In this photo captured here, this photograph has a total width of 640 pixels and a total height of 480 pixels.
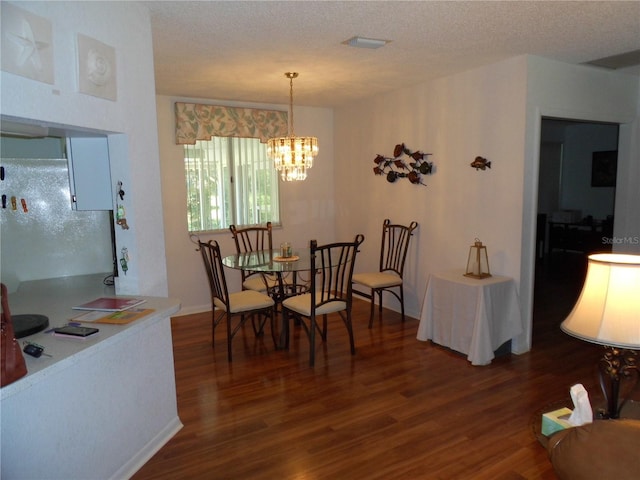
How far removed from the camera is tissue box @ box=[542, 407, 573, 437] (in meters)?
2.05

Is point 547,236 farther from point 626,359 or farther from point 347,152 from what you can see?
point 626,359

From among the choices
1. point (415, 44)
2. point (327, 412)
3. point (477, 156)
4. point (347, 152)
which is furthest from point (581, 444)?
point (347, 152)

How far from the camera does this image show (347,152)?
543 cm

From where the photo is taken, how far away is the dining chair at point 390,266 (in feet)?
14.4

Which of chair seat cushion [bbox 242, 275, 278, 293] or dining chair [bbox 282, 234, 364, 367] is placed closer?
dining chair [bbox 282, 234, 364, 367]

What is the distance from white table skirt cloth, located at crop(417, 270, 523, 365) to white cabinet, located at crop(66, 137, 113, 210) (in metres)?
2.55

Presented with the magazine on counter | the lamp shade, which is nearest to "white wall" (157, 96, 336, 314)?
the magazine on counter

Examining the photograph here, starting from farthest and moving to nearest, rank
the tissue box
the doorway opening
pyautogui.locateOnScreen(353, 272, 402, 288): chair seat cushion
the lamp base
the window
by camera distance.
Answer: the doorway opening < the window < pyautogui.locateOnScreen(353, 272, 402, 288): chair seat cushion < the tissue box < the lamp base

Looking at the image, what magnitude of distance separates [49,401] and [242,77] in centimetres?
295

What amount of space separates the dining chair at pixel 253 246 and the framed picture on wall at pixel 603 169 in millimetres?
5973

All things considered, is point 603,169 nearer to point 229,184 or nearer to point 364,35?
point 229,184

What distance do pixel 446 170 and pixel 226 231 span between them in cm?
242

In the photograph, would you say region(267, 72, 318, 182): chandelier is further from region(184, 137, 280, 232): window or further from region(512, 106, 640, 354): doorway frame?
region(512, 106, 640, 354): doorway frame

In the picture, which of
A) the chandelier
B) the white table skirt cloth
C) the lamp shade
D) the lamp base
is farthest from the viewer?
the chandelier
